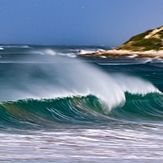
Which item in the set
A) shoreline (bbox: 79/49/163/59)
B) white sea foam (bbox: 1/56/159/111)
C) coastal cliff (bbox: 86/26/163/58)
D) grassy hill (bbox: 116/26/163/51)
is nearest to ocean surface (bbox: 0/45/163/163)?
white sea foam (bbox: 1/56/159/111)

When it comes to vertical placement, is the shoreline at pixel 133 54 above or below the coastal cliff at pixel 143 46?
below

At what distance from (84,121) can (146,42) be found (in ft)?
325

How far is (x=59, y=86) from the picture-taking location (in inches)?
878

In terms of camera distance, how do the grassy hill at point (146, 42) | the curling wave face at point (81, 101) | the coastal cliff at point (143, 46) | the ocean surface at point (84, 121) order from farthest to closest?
the grassy hill at point (146, 42), the coastal cliff at point (143, 46), the curling wave face at point (81, 101), the ocean surface at point (84, 121)

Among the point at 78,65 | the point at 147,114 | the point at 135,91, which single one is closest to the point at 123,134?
the point at 147,114

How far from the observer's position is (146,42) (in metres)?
113

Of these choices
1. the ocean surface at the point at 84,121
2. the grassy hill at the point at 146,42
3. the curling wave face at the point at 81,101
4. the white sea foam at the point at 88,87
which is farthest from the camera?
the grassy hill at the point at 146,42

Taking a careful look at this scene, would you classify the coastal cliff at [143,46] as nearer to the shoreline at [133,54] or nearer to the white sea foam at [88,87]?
the shoreline at [133,54]

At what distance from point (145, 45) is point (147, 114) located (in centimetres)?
9298

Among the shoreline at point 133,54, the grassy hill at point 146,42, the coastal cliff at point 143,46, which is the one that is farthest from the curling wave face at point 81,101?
the grassy hill at point 146,42

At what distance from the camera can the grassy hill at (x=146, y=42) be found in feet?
358

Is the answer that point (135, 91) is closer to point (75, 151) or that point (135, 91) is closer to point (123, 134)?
point (123, 134)

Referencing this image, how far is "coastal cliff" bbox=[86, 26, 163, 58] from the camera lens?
104m

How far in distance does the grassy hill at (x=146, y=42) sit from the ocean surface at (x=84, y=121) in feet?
271
